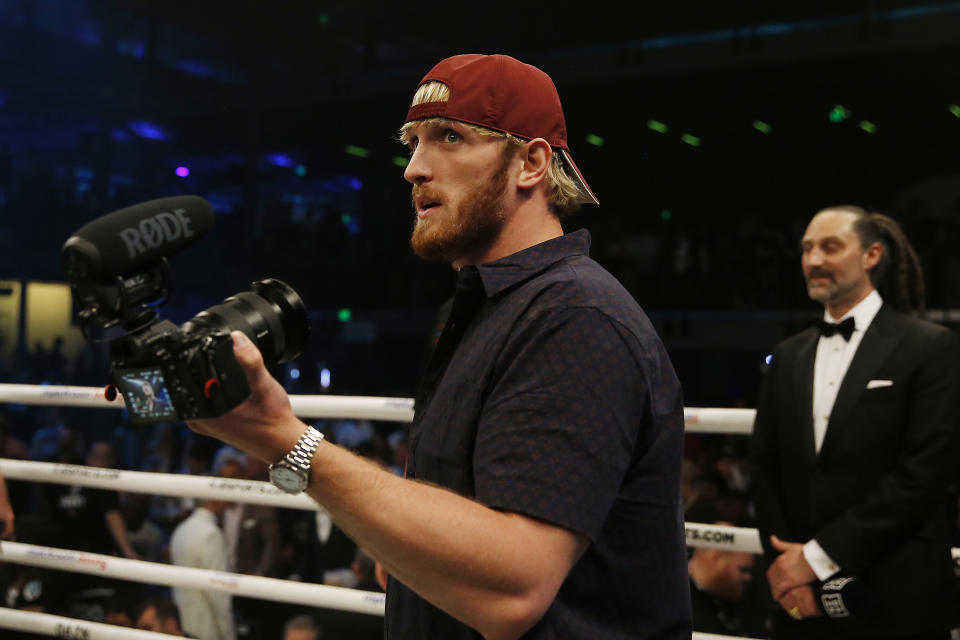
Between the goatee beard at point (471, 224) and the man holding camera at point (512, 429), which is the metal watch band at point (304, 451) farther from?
the goatee beard at point (471, 224)

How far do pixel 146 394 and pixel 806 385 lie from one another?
1699mm

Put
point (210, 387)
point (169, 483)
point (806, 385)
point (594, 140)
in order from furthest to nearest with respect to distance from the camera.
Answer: point (594, 140)
point (169, 483)
point (806, 385)
point (210, 387)

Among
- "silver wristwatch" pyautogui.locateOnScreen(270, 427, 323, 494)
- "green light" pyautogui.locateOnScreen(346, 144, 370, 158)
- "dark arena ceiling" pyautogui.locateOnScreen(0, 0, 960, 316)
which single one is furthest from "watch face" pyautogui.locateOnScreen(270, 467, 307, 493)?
"green light" pyautogui.locateOnScreen(346, 144, 370, 158)

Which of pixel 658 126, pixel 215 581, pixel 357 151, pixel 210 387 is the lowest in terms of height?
pixel 215 581

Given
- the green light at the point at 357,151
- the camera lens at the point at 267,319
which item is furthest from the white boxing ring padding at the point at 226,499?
the green light at the point at 357,151

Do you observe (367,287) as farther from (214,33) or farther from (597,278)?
(597,278)

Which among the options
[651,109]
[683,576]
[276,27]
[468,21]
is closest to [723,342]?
[651,109]

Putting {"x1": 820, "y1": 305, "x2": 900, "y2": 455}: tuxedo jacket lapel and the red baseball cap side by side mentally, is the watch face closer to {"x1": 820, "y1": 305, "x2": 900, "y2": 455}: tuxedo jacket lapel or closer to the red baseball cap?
the red baseball cap

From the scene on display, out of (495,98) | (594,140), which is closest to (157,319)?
(495,98)

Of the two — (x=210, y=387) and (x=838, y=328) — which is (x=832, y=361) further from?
(x=210, y=387)

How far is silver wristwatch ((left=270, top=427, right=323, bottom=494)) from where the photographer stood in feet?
3.23

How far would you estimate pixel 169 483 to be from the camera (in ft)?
8.21

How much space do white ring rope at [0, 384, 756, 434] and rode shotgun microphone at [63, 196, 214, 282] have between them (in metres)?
0.62

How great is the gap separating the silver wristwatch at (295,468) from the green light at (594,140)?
421 inches
